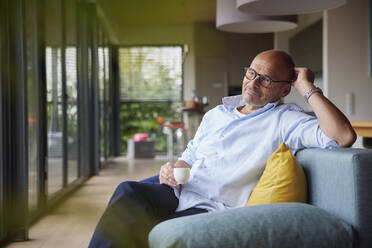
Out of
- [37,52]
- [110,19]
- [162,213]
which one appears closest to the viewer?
[162,213]

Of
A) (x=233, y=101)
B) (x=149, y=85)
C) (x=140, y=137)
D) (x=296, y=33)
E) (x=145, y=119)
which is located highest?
(x=296, y=33)

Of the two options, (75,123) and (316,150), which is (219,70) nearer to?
(75,123)

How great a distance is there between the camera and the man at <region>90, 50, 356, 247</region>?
1.82 m

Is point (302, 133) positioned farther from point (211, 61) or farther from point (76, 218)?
point (211, 61)

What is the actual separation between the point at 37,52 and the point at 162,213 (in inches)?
92.8

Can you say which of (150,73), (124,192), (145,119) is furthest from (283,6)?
(145,119)

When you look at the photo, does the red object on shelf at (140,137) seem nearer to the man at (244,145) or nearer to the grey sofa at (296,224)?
the man at (244,145)

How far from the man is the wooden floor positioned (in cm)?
132

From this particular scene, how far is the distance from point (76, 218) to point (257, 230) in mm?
2741

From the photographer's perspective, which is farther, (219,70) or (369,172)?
(219,70)

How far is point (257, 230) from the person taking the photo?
1.42 meters

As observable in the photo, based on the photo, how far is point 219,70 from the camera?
9953mm

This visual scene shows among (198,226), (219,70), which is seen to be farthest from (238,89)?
(198,226)

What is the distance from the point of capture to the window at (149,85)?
10.4 meters
